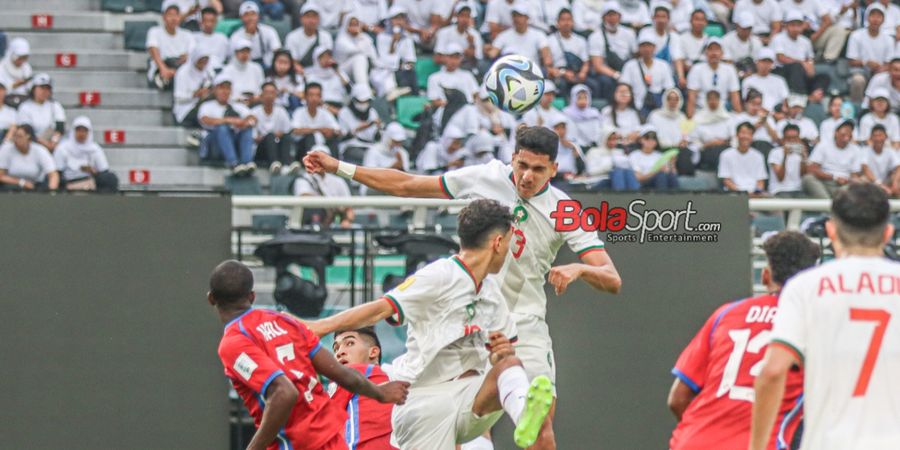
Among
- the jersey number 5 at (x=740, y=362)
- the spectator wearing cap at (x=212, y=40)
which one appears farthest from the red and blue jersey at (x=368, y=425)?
the spectator wearing cap at (x=212, y=40)

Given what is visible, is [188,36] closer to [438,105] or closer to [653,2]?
[438,105]

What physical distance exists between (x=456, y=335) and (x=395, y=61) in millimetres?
10088

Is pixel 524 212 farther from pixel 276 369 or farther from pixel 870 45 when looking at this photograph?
pixel 870 45

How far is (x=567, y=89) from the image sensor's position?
696 inches

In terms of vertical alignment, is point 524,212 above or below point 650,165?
below

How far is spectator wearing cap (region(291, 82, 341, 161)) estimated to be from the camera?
15695 millimetres

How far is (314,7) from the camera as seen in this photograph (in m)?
17.1

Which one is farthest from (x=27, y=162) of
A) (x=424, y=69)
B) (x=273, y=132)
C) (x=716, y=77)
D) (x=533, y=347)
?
(x=716, y=77)

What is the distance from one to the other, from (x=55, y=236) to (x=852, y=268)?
711cm

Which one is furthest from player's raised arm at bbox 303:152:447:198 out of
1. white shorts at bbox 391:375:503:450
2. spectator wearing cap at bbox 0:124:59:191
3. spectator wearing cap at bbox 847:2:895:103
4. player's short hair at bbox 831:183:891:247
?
spectator wearing cap at bbox 847:2:895:103

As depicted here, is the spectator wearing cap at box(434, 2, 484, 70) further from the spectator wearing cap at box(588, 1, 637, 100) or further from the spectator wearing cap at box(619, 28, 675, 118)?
the spectator wearing cap at box(619, 28, 675, 118)

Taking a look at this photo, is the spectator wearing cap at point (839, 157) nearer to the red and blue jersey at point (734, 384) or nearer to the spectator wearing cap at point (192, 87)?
the spectator wearing cap at point (192, 87)

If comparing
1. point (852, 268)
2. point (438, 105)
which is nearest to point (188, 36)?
point (438, 105)

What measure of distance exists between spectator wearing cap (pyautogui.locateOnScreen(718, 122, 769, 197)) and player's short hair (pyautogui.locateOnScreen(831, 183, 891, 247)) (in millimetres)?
11050
